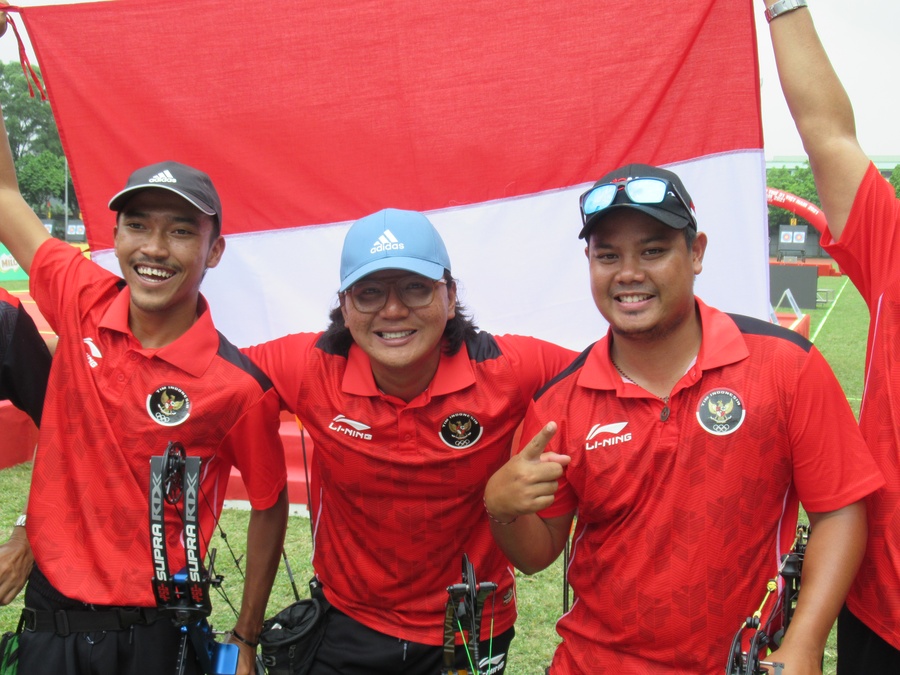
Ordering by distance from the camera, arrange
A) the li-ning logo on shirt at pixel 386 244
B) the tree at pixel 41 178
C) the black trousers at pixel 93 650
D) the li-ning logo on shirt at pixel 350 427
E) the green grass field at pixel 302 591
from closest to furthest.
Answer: the black trousers at pixel 93 650, the li-ning logo on shirt at pixel 386 244, the li-ning logo on shirt at pixel 350 427, the green grass field at pixel 302 591, the tree at pixel 41 178

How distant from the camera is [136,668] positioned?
8.83 feet

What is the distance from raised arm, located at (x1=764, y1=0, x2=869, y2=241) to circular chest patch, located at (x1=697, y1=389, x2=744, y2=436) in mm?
714

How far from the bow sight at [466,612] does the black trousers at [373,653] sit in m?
0.46

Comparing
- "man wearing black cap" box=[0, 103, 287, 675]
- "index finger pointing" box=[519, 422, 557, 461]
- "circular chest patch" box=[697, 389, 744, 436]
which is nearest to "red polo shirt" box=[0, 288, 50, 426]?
"man wearing black cap" box=[0, 103, 287, 675]

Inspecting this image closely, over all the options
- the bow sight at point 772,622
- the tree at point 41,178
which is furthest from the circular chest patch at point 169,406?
the tree at point 41,178

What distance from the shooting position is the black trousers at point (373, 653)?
2990mm

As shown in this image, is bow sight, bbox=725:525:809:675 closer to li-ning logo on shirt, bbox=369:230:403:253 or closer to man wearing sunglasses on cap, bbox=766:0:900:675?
man wearing sunglasses on cap, bbox=766:0:900:675

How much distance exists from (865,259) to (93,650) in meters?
2.81

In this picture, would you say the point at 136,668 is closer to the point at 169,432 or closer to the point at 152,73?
the point at 169,432

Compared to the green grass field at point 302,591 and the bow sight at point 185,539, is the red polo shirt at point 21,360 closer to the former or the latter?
the bow sight at point 185,539

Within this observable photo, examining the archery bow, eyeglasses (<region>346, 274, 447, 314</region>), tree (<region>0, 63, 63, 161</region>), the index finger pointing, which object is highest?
tree (<region>0, 63, 63, 161</region>)

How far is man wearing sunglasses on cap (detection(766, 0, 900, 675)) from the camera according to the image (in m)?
2.34

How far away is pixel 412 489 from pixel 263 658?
92cm

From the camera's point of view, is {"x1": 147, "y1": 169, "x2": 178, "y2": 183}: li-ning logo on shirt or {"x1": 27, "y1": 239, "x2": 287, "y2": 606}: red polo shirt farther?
{"x1": 147, "y1": 169, "x2": 178, "y2": 183}: li-ning logo on shirt
